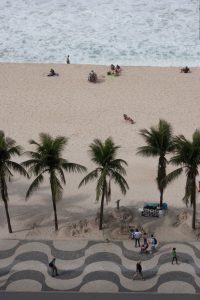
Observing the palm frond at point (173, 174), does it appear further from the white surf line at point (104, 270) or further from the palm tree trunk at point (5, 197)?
the palm tree trunk at point (5, 197)

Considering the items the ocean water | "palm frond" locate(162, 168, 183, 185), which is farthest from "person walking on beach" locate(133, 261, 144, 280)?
the ocean water

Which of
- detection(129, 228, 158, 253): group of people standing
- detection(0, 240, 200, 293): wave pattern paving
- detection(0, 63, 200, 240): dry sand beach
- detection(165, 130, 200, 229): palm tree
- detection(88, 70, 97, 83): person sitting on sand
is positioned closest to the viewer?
detection(0, 240, 200, 293): wave pattern paving

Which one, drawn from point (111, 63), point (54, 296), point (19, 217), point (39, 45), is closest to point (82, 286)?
point (54, 296)

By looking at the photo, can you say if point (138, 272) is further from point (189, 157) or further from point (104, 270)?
point (189, 157)

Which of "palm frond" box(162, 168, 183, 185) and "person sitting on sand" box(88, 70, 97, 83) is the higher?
"person sitting on sand" box(88, 70, 97, 83)

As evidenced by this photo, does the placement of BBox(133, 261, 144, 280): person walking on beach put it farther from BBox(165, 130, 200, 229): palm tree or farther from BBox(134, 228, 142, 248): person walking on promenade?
BBox(165, 130, 200, 229): palm tree

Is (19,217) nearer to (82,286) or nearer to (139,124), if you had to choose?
(82,286)

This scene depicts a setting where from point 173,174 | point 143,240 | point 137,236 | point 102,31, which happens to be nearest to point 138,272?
point 137,236
